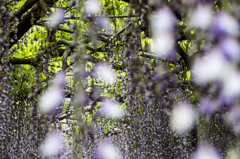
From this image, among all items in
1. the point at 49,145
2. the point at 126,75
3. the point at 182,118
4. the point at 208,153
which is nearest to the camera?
the point at 126,75

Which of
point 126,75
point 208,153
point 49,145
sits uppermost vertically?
point 126,75

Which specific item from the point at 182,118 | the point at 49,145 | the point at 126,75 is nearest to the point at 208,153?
the point at 182,118

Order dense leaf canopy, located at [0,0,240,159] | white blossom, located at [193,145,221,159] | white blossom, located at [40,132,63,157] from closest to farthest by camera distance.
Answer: dense leaf canopy, located at [0,0,240,159] → white blossom, located at [40,132,63,157] → white blossom, located at [193,145,221,159]

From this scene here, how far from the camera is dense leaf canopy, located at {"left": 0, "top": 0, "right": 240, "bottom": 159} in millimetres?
791

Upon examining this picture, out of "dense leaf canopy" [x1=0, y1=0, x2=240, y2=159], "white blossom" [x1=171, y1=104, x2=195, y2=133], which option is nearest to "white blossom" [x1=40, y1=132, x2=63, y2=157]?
"dense leaf canopy" [x1=0, y1=0, x2=240, y2=159]

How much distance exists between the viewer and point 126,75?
229cm

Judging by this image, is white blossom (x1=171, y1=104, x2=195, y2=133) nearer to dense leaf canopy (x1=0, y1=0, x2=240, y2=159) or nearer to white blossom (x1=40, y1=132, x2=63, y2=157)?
dense leaf canopy (x1=0, y1=0, x2=240, y2=159)

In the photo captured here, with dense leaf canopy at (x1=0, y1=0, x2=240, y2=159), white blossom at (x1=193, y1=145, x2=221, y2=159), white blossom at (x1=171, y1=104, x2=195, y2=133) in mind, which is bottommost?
white blossom at (x1=193, y1=145, x2=221, y2=159)

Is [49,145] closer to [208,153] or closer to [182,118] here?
[182,118]

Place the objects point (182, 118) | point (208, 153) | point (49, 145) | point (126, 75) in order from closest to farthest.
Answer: point (126, 75) → point (49, 145) → point (208, 153) → point (182, 118)

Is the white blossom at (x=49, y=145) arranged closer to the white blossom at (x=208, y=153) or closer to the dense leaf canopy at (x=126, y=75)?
the dense leaf canopy at (x=126, y=75)

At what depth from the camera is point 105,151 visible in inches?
222

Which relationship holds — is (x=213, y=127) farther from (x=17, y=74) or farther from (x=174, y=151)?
(x=17, y=74)

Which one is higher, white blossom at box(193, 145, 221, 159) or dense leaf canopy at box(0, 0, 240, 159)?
dense leaf canopy at box(0, 0, 240, 159)
